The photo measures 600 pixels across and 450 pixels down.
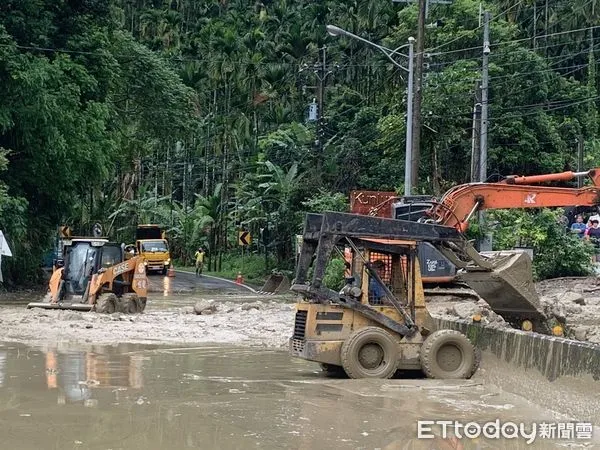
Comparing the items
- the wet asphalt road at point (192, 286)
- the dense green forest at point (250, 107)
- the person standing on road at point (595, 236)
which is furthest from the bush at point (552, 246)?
the wet asphalt road at point (192, 286)

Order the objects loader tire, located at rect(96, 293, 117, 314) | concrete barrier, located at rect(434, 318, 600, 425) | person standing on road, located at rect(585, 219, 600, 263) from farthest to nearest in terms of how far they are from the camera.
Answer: person standing on road, located at rect(585, 219, 600, 263) < loader tire, located at rect(96, 293, 117, 314) < concrete barrier, located at rect(434, 318, 600, 425)

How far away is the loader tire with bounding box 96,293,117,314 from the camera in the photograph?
2375 cm

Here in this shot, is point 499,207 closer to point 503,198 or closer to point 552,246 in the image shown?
point 503,198

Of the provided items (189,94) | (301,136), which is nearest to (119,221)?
(301,136)

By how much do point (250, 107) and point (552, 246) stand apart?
4190 cm

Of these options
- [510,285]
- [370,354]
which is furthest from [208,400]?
[510,285]

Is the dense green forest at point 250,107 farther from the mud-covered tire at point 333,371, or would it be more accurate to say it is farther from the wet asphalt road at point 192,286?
the mud-covered tire at point 333,371

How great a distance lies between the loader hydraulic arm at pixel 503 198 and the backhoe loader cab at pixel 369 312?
8.76 ft

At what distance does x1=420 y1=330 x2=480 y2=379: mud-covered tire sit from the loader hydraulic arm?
10.4 feet

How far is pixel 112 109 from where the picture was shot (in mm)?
36594

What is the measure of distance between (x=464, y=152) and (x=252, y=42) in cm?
2853

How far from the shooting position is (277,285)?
4006 centimetres

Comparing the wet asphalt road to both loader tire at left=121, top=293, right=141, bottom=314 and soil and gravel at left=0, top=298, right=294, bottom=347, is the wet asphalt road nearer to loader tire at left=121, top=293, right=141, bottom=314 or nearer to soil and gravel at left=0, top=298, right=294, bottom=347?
loader tire at left=121, top=293, right=141, bottom=314

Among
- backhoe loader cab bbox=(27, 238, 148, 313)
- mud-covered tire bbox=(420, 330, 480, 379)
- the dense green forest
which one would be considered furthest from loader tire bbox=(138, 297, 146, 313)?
mud-covered tire bbox=(420, 330, 480, 379)
